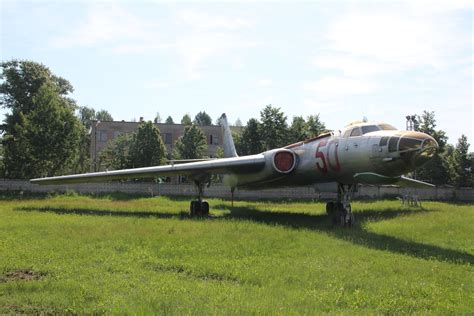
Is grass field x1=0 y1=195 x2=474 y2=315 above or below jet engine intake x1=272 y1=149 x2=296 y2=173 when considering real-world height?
below

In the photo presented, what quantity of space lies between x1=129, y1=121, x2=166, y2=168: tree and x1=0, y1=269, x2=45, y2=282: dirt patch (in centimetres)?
3203

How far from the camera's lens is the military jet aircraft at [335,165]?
11805 mm

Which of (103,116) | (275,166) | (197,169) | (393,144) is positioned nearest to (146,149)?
(197,169)

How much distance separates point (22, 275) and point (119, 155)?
35.6 meters

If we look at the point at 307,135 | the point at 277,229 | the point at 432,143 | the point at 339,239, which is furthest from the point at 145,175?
the point at 307,135

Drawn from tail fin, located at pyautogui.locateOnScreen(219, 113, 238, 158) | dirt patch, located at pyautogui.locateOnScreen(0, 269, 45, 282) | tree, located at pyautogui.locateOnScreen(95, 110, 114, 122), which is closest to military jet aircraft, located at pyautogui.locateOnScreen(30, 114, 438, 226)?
tail fin, located at pyautogui.locateOnScreen(219, 113, 238, 158)

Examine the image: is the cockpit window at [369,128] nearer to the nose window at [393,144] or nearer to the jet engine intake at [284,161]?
the nose window at [393,144]

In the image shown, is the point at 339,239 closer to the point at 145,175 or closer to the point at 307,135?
the point at 145,175

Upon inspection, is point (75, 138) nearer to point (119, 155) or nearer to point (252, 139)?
point (119, 155)

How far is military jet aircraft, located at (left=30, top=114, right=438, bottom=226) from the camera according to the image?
11805 mm

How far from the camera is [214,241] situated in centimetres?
999

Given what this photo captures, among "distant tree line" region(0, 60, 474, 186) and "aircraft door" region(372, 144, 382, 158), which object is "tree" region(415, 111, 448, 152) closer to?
"distant tree line" region(0, 60, 474, 186)

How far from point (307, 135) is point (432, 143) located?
27.4 m

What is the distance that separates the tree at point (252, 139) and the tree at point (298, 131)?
2784 millimetres
